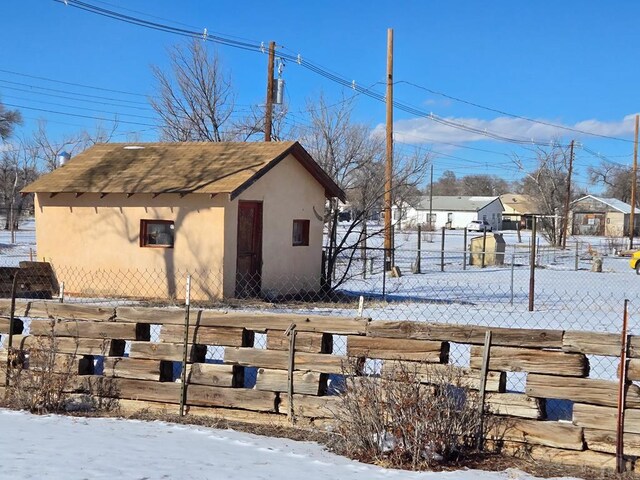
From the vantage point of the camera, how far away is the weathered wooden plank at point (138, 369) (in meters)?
7.35

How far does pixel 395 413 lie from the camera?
573 centimetres

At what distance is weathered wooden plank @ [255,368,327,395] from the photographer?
269 inches

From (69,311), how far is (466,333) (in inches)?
157

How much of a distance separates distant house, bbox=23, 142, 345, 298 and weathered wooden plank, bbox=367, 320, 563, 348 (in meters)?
9.63

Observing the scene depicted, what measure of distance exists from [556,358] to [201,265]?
37.5 ft

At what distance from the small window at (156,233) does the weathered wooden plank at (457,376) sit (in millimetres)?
11517

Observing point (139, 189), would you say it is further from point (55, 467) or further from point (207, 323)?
point (55, 467)

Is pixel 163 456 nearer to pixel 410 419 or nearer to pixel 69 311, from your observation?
pixel 410 419

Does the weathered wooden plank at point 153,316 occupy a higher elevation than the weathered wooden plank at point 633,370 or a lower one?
higher

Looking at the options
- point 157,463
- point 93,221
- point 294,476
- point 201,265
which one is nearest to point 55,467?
point 157,463

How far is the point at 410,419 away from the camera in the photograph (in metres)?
5.70

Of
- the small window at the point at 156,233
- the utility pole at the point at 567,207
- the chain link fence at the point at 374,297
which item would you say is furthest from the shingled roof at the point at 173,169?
the utility pole at the point at 567,207

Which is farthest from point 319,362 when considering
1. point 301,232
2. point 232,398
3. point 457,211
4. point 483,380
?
point 457,211

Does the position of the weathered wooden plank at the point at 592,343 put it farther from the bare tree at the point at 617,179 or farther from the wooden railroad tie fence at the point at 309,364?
the bare tree at the point at 617,179
